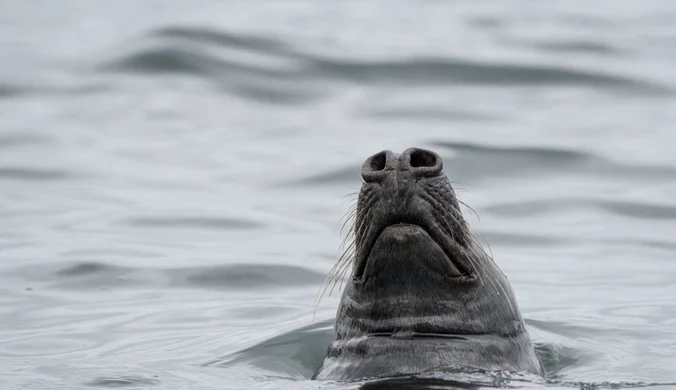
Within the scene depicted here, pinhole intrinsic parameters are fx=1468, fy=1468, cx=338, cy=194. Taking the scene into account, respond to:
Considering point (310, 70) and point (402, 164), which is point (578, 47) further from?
point (402, 164)

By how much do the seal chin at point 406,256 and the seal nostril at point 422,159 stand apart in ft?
0.93

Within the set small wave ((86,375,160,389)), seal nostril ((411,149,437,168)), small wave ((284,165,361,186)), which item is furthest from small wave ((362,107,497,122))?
seal nostril ((411,149,437,168))

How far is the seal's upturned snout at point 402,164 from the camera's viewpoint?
6.41 metres

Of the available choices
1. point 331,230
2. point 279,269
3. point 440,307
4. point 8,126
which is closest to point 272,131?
point 8,126

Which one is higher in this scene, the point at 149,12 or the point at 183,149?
the point at 149,12

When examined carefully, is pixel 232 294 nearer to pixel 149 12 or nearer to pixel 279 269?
pixel 279 269

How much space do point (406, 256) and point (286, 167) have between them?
7.79 metres

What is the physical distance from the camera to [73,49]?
19297mm

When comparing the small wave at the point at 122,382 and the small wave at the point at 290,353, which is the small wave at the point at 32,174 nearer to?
the small wave at the point at 290,353

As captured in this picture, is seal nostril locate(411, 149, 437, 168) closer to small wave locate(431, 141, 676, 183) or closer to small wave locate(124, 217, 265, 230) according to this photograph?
small wave locate(124, 217, 265, 230)

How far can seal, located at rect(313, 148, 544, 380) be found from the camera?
6438mm

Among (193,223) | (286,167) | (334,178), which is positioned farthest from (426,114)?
(193,223)

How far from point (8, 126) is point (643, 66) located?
25.8ft

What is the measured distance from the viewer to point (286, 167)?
14.2 m
